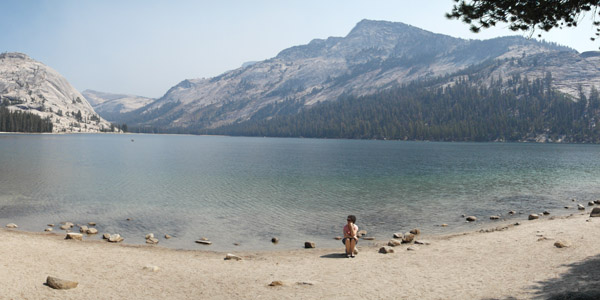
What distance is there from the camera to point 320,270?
2273cm

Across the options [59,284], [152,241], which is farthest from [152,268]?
[152,241]

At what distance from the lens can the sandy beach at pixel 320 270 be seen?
690 inches

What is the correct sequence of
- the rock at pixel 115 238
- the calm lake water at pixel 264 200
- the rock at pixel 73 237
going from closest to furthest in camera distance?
the rock at pixel 73 237
the rock at pixel 115 238
the calm lake water at pixel 264 200

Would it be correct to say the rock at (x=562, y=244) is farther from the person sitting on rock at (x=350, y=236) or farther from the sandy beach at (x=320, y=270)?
the person sitting on rock at (x=350, y=236)

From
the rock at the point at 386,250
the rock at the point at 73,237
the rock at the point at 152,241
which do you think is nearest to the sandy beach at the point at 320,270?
the rock at the point at 386,250

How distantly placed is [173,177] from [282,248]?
164ft

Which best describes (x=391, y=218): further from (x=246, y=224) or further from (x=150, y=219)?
(x=150, y=219)

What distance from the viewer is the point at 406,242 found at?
3053 cm

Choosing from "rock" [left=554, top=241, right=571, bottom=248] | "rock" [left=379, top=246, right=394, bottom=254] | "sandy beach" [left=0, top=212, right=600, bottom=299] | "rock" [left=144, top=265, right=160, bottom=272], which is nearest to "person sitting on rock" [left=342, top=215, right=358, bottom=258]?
"sandy beach" [left=0, top=212, right=600, bottom=299]

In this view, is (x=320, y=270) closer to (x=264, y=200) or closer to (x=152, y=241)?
(x=152, y=241)

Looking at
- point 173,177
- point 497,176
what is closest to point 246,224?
point 173,177

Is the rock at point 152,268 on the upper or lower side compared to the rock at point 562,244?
lower

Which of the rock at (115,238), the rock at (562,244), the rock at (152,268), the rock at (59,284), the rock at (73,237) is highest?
the rock at (562,244)

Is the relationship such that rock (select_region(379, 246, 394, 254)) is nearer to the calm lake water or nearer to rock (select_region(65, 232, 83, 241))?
the calm lake water
